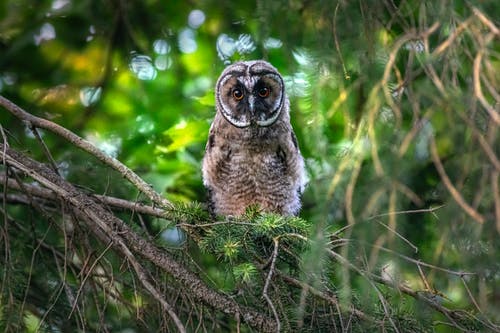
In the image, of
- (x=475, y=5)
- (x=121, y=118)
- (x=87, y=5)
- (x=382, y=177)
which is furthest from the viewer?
(x=121, y=118)

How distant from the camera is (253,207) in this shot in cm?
320

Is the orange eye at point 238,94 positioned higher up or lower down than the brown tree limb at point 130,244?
lower down

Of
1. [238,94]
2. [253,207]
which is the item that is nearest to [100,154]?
[253,207]

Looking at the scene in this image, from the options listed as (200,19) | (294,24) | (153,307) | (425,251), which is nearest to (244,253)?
(153,307)

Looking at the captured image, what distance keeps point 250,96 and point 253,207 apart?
147cm

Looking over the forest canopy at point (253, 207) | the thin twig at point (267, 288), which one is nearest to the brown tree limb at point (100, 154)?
the forest canopy at point (253, 207)

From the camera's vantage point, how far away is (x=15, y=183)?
3.10 meters

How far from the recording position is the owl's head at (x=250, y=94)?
4449 mm

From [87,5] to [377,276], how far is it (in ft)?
9.50

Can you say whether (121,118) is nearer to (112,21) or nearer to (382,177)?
(112,21)

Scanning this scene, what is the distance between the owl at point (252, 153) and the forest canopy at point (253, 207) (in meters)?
0.16

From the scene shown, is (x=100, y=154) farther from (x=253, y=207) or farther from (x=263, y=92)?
(x=263, y=92)

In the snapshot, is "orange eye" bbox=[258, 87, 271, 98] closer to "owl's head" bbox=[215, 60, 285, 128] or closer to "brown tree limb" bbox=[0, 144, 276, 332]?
"owl's head" bbox=[215, 60, 285, 128]

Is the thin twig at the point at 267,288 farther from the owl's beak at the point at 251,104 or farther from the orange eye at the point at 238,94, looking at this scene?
the orange eye at the point at 238,94
